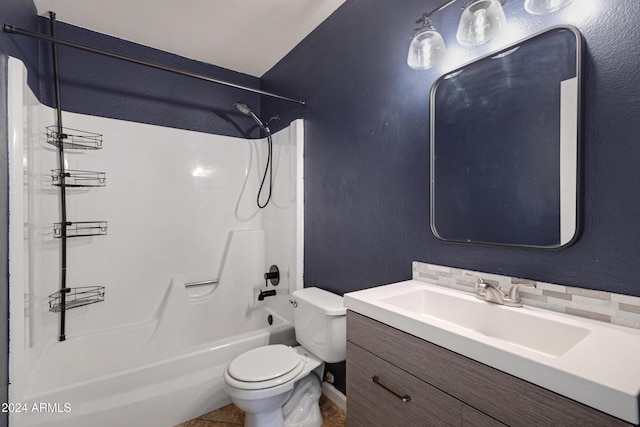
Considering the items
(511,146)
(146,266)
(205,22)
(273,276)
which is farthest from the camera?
(273,276)

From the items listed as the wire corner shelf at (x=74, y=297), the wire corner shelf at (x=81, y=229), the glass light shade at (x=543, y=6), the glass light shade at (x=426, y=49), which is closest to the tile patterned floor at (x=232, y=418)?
the wire corner shelf at (x=74, y=297)

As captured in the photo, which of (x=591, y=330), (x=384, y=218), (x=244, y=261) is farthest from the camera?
(x=244, y=261)

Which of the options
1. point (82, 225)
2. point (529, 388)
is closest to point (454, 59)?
point (529, 388)

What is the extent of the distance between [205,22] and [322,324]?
2147 millimetres

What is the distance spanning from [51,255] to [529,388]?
262 cm

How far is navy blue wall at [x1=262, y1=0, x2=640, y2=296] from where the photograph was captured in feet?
2.70

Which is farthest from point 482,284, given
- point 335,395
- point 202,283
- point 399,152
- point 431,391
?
point 202,283

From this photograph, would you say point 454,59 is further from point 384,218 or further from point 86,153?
point 86,153

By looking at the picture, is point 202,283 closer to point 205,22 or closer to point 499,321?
point 205,22

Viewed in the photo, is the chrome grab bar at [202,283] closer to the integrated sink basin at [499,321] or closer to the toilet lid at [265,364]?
the toilet lid at [265,364]

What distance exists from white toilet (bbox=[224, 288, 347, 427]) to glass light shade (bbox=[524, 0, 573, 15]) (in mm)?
1452

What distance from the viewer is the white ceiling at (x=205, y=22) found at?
1806 mm

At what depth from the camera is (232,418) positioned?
1.71 meters

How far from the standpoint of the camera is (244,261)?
264cm
